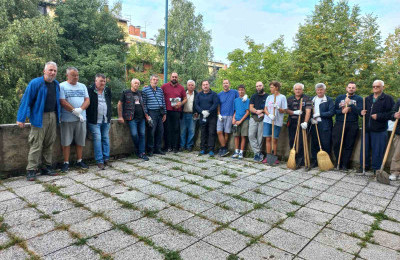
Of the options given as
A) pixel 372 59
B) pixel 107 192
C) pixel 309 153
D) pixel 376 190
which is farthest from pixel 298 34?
pixel 107 192

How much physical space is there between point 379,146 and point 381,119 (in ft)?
1.70

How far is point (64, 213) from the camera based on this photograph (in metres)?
3.34

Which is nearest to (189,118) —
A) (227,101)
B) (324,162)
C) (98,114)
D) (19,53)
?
(227,101)

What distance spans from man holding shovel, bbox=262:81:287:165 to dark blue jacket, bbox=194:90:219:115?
1252 millimetres

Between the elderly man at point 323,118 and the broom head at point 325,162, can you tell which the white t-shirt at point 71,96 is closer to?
the elderly man at point 323,118

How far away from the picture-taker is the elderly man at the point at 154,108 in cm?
660

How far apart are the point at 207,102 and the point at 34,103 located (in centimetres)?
368

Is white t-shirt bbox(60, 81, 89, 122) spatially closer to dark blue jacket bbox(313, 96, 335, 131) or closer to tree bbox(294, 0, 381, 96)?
dark blue jacket bbox(313, 96, 335, 131)

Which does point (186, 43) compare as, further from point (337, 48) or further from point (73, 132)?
point (73, 132)

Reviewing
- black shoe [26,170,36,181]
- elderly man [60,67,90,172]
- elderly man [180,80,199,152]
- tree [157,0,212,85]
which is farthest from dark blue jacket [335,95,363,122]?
tree [157,0,212,85]

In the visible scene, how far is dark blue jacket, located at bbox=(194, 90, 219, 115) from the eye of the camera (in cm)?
684

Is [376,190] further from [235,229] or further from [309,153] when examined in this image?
[235,229]

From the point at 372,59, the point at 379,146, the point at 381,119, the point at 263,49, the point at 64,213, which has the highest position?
the point at 263,49

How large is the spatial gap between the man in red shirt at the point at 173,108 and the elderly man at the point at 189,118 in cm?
14
